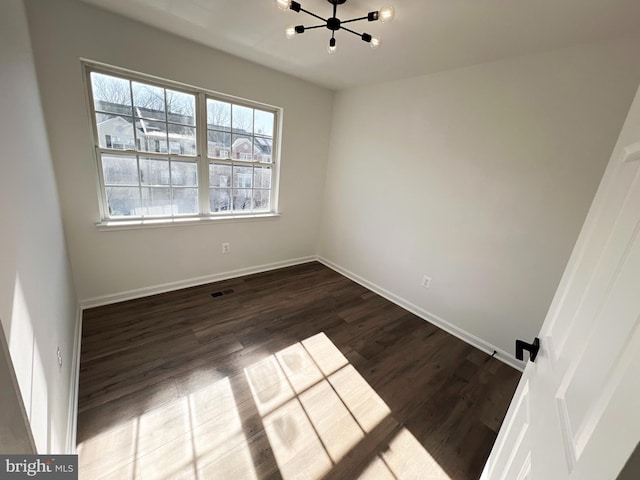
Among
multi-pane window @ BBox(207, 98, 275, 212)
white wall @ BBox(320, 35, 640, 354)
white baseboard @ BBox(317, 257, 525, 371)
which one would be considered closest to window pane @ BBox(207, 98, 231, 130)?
multi-pane window @ BBox(207, 98, 275, 212)

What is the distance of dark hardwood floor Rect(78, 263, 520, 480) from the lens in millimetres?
1379

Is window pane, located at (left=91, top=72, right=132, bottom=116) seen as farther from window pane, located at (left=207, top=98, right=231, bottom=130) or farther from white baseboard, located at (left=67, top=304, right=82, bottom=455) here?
white baseboard, located at (left=67, top=304, right=82, bottom=455)

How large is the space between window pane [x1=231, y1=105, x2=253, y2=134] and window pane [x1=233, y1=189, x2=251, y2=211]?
69 centimetres

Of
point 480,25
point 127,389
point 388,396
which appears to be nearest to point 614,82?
point 480,25

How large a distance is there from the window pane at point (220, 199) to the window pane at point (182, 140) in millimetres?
466

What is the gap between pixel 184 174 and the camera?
8.93ft

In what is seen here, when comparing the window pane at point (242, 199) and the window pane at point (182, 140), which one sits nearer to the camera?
the window pane at point (182, 140)

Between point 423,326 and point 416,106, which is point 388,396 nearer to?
point 423,326

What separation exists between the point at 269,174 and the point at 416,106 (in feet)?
6.08

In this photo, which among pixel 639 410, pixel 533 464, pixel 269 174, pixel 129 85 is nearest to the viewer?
pixel 639 410

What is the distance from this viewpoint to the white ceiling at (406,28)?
149 centimetres

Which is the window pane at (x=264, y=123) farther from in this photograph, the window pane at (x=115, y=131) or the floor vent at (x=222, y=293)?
the floor vent at (x=222, y=293)

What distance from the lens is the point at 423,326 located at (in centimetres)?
269

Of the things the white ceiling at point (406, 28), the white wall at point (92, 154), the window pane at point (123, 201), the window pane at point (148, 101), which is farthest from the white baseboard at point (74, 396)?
the white ceiling at point (406, 28)
